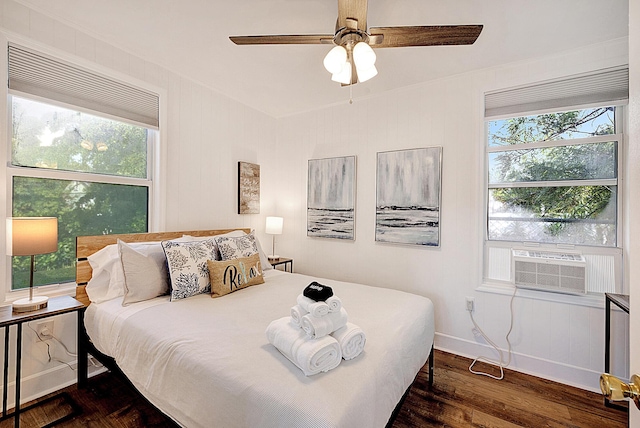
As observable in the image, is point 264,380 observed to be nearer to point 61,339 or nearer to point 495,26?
point 61,339

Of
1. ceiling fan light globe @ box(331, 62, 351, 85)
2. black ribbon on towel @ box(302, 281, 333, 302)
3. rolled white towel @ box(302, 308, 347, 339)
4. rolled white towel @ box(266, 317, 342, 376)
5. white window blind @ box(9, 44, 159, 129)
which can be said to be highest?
white window blind @ box(9, 44, 159, 129)

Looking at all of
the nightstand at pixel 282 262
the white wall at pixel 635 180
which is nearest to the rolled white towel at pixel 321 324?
the white wall at pixel 635 180

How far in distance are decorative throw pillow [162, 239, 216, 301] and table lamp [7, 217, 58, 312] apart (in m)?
0.65

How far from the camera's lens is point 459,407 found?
2.01 m

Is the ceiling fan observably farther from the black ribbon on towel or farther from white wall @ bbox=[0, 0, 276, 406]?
white wall @ bbox=[0, 0, 276, 406]

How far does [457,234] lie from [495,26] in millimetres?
1689

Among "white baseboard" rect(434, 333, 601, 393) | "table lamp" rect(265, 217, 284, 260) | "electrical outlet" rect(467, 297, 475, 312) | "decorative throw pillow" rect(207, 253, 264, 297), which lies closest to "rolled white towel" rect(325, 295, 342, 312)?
"decorative throw pillow" rect(207, 253, 264, 297)

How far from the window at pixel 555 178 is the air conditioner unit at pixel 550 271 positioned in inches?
6.4

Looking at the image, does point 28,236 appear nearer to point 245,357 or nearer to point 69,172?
point 69,172

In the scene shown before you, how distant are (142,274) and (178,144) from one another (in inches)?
54.0

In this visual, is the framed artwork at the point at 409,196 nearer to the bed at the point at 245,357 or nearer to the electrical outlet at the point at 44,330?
the bed at the point at 245,357

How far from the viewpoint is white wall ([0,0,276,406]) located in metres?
2.02

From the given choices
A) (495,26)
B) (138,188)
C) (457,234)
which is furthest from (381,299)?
(138,188)

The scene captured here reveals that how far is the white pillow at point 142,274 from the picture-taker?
79.7 inches
